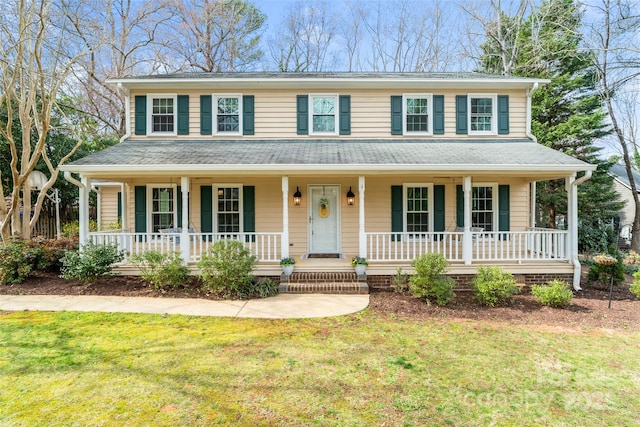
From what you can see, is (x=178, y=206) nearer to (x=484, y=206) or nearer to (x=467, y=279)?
(x=467, y=279)

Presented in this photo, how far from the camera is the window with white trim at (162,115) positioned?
10.1 m

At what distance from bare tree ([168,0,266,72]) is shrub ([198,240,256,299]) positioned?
1657 centimetres

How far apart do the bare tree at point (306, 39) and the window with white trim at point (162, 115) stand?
13586mm

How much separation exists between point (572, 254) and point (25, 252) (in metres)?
13.3

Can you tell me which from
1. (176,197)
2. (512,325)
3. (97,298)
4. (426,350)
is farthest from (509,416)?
(176,197)

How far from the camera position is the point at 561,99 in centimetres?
1672

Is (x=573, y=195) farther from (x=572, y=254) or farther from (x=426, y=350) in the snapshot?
(x=426, y=350)

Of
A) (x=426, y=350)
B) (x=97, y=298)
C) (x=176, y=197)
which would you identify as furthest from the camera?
(x=176, y=197)

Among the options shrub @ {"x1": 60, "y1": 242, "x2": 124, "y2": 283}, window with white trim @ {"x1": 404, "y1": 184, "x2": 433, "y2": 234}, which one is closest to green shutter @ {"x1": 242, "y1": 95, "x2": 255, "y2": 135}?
shrub @ {"x1": 60, "y1": 242, "x2": 124, "y2": 283}

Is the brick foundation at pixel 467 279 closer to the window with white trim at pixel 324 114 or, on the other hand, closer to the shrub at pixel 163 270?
the shrub at pixel 163 270

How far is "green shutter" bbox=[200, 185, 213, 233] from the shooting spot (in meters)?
9.63

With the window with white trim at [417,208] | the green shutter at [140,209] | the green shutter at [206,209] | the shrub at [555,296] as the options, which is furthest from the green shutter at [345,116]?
the shrub at [555,296]

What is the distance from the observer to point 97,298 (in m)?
7.02

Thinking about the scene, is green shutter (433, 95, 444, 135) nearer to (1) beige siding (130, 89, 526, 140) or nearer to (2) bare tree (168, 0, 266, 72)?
(1) beige siding (130, 89, 526, 140)
